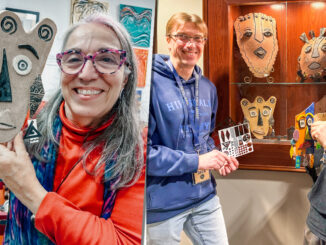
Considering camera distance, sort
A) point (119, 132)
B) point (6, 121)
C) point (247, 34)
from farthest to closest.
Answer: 1. point (247, 34)
2. point (119, 132)
3. point (6, 121)

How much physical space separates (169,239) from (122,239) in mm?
222

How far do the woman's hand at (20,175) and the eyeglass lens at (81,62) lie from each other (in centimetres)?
27

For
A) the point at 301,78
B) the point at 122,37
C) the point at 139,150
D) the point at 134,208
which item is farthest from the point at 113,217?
the point at 301,78

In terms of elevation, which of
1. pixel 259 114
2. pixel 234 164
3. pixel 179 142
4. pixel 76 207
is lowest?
pixel 76 207

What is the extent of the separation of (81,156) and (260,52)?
2.98 ft

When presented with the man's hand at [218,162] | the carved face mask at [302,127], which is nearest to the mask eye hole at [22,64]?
the man's hand at [218,162]

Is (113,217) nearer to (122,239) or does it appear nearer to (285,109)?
(122,239)

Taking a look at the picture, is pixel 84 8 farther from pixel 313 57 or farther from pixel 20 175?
pixel 313 57

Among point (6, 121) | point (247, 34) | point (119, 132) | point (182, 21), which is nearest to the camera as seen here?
point (6, 121)

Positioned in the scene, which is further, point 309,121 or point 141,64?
point 309,121

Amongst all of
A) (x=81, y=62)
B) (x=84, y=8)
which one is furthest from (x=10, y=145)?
(x=84, y=8)

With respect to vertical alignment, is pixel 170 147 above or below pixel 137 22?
below

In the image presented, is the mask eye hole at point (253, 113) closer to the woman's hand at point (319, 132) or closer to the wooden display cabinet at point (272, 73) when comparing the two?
the wooden display cabinet at point (272, 73)

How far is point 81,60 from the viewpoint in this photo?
3.89 feet
